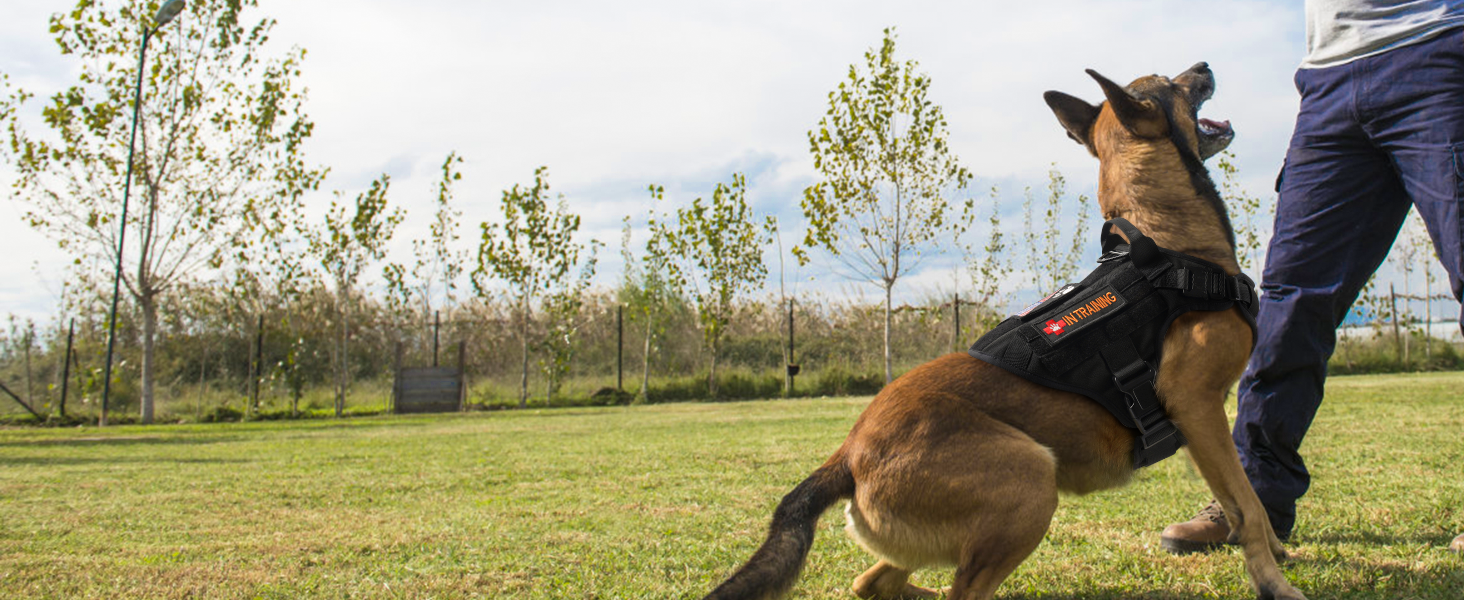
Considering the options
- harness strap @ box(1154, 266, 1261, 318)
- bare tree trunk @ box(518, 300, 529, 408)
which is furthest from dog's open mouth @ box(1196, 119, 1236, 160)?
bare tree trunk @ box(518, 300, 529, 408)

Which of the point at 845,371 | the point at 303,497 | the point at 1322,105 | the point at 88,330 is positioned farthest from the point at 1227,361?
the point at 88,330

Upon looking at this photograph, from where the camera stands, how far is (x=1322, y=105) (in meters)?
2.96

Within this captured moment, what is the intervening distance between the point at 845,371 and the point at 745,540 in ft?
54.1

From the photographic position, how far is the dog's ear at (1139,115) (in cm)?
291

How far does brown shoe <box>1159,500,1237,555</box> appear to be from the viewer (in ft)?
10.2

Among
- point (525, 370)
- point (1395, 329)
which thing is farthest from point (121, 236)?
point (1395, 329)

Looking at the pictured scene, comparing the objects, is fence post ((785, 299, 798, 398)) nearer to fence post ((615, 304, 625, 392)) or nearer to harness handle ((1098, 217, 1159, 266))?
fence post ((615, 304, 625, 392))

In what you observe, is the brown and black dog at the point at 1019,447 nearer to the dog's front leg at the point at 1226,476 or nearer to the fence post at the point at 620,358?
the dog's front leg at the point at 1226,476

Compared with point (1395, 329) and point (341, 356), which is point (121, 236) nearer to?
point (341, 356)

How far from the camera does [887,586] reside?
269 cm

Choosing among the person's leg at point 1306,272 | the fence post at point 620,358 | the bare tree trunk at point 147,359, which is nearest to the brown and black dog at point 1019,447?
the person's leg at point 1306,272

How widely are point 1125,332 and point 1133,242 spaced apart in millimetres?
328

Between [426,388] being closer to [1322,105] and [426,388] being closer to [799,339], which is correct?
[799,339]

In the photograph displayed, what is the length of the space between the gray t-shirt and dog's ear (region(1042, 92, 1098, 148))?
2.32 feet
